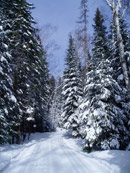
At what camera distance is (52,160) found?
5.70 metres

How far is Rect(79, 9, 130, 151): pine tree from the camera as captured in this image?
7.67 meters

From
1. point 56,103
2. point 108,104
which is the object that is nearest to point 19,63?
point 108,104

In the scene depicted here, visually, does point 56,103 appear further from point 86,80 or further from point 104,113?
point 104,113

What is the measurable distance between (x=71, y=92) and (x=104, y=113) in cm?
791

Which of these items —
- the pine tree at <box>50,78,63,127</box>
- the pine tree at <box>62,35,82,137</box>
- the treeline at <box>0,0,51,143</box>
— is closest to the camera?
the treeline at <box>0,0,51,143</box>

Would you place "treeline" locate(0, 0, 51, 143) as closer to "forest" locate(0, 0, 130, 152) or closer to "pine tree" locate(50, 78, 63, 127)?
"forest" locate(0, 0, 130, 152)

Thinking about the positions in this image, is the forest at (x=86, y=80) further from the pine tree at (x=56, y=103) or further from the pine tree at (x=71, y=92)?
the pine tree at (x=56, y=103)

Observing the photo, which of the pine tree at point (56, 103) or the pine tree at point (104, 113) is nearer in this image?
the pine tree at point (104, 113)

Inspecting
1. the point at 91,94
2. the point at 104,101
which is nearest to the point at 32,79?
the point at 91,94

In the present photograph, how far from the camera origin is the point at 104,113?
776cm

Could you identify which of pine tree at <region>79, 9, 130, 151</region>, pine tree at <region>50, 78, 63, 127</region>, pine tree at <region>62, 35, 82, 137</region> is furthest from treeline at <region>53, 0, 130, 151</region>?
pine tree at <region>50, 78, 63, 127</region>

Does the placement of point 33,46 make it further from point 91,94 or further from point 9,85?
point 91,94

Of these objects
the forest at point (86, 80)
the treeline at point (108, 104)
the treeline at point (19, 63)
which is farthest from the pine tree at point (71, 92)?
the treeline at point (108, 104)

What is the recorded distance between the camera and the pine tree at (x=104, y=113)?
25.2 ft
